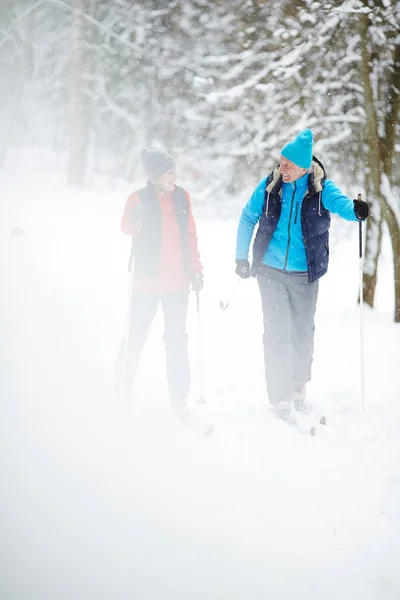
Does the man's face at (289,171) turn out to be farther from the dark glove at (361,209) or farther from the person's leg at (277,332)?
the person's leg at (277,332)

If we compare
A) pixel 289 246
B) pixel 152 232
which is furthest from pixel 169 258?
pixel 289 246

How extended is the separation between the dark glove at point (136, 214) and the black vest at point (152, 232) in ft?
0.38

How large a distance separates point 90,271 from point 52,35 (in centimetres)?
1390

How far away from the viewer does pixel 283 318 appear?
388 centimetres

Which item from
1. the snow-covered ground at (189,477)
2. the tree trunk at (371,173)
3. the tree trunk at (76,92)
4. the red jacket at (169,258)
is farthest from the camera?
the tree trunk at (76,92)

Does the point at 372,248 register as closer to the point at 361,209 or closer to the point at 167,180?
the point at 361,209

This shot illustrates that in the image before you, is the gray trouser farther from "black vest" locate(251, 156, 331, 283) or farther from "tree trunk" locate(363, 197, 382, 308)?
"tree trunk" locate(363, 197, 382, 308)

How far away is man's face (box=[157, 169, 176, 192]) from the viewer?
11.8ft

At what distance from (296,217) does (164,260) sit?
1.04 meters

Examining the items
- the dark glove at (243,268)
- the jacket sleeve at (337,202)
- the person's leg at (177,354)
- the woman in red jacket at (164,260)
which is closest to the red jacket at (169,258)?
the woman in red jacket at (164,260)

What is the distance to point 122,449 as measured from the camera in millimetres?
3354

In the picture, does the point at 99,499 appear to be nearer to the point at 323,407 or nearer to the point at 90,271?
the point at 323,407

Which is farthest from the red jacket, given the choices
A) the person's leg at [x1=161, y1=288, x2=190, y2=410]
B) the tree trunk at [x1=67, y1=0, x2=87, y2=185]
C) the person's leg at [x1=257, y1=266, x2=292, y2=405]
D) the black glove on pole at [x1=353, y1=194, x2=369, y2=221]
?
the tree trunk at [x1=67, y1=0, x2=87, y2=185]

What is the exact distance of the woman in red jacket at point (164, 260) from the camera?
3584 mm
